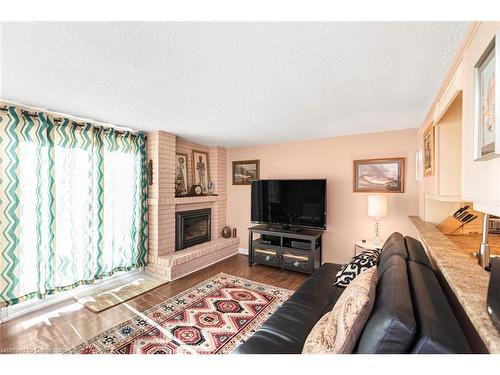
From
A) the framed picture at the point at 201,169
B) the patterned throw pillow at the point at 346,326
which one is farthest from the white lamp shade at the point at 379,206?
the framed picture at the point at 201,169

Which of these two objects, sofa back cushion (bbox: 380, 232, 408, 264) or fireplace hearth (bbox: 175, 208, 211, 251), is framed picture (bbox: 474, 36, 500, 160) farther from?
fireplace hearth (bbox: 175, 208, 211, 251)

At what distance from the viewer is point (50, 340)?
77.5 inches

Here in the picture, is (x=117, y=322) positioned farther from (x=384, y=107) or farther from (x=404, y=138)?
(x=404, y=138)

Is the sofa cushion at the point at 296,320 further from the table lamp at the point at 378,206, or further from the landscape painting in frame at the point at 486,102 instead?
the landscape painting in frame at the point at 486,102

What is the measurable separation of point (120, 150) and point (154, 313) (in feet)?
7.42

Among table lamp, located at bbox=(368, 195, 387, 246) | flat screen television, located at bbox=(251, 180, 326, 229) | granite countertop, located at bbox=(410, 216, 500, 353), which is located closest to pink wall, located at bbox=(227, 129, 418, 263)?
flat screen television, located at bbox=(251, 180, 326, 229)

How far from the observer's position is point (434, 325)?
32.5 inches

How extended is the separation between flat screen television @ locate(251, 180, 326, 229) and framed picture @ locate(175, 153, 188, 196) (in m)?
1.31

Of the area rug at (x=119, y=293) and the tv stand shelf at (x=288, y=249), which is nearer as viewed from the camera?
the area rug at (x=119, y=293)

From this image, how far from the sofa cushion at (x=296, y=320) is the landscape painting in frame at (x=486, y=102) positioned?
4.59ft

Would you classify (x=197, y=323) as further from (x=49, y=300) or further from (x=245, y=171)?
(x=245, y=171)

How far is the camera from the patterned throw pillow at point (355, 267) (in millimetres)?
1991

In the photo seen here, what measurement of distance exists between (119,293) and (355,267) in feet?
9.46
